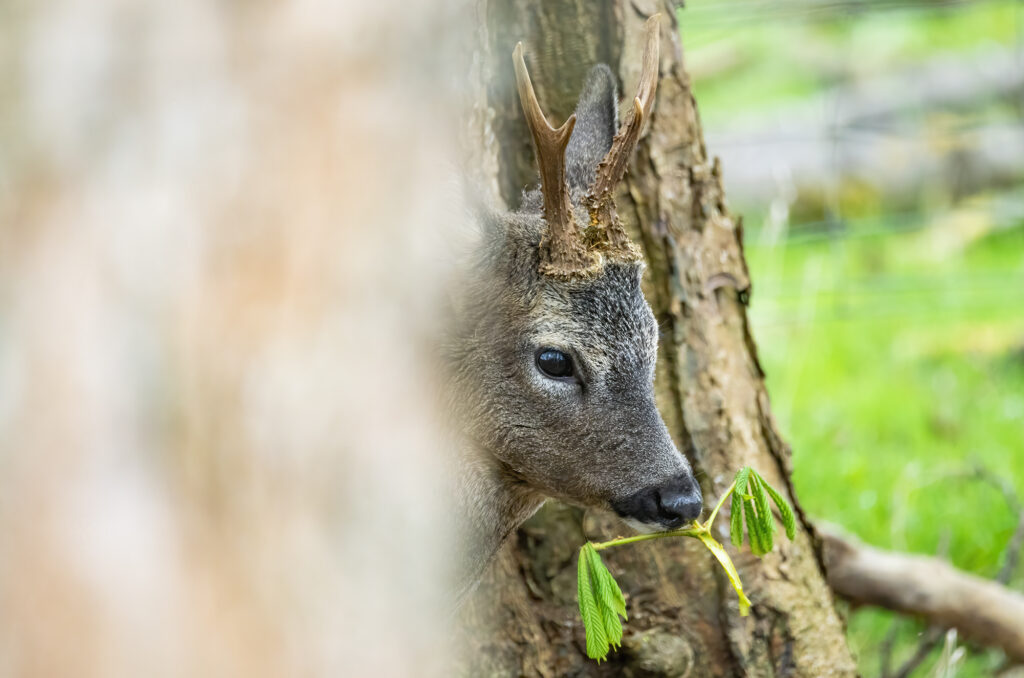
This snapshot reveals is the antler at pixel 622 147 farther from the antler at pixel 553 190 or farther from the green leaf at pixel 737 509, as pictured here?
the green leaf at pixel 737 509

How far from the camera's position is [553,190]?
2285mm

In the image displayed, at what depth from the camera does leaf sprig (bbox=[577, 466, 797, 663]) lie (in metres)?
2.27

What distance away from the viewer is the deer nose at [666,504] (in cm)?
235

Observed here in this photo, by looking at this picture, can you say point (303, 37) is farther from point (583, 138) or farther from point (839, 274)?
point (839, 274)

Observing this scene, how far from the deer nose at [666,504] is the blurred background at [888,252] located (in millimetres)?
1368

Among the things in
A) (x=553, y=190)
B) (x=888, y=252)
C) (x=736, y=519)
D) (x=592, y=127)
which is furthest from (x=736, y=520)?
(x=888, y=252)

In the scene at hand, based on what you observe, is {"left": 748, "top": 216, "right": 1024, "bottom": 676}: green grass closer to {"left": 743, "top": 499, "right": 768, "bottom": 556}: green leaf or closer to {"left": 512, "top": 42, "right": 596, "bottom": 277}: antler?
{"left": 743, "top": 499, "right": 768, "bottom": 556}: green leaf

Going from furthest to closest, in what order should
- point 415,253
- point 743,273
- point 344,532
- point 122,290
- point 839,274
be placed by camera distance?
1. point 839,274
2. point 743,273
3. point 415,253
4. point 344,532
5. point 122,290

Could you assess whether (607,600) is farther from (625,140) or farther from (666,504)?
(625,140)

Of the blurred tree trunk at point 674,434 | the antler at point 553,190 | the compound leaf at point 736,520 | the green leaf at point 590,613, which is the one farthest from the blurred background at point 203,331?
the blurred tree trunk at point 674,434

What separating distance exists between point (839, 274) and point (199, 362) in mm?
6860

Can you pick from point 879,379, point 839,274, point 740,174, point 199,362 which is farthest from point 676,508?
point 740,174

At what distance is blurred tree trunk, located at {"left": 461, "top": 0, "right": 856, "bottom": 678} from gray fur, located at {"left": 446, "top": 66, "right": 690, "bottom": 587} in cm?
52

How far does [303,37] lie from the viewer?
1.33m
